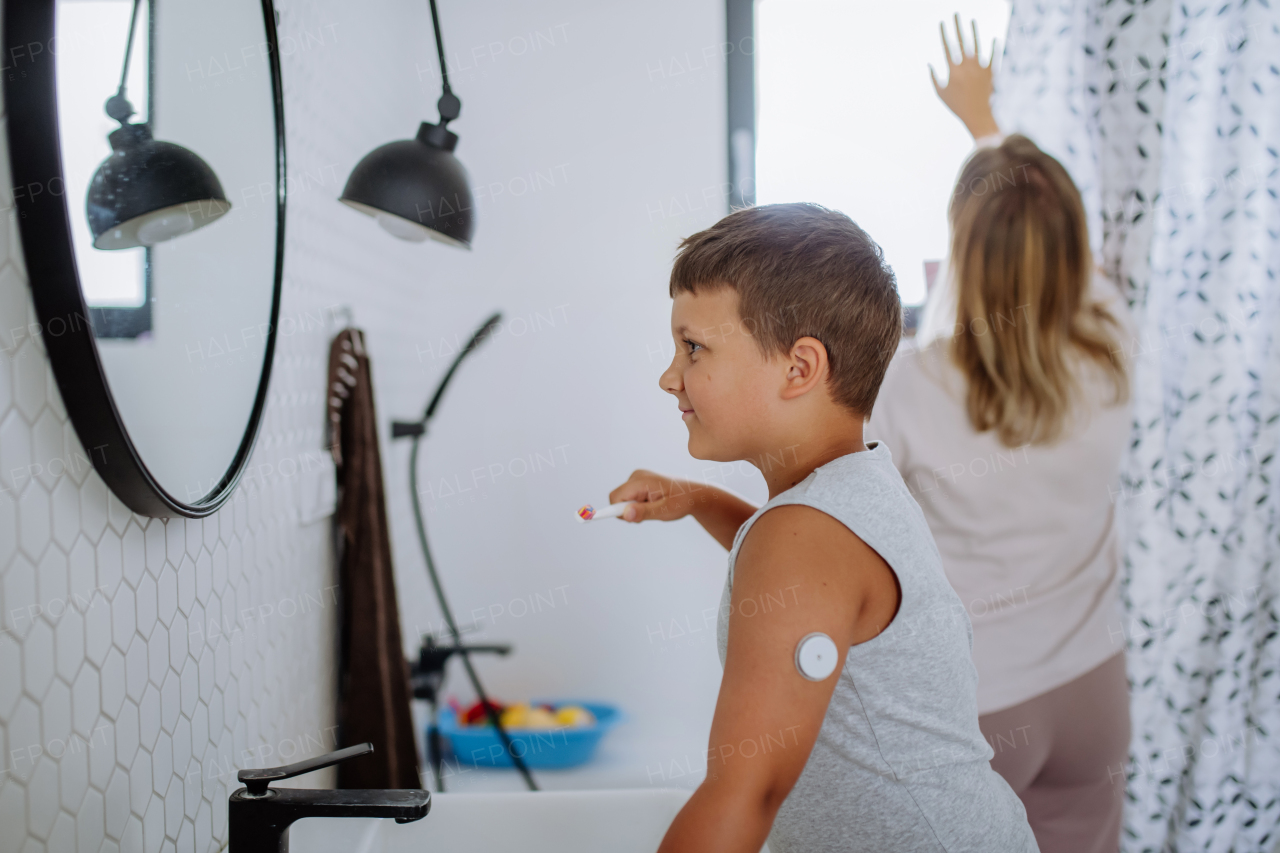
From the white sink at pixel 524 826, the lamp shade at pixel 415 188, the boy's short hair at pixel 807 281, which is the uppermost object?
the lamp shade at pixel 415 188

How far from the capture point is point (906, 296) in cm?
178

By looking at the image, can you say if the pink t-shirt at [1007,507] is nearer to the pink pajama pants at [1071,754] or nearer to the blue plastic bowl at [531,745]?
the pink pajama pants at [1071,754]

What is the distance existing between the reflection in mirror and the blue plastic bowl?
1115 mm

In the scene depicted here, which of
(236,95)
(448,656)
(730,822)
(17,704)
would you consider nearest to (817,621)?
(730,822)

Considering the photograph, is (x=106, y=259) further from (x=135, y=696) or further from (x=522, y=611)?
(x=522, y=611)

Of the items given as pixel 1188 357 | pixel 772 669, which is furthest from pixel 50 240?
pixel 1188 357

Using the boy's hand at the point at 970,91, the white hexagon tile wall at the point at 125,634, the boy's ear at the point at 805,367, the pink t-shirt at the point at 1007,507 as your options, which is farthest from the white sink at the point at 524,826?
the boy's hand at the point at 970,91

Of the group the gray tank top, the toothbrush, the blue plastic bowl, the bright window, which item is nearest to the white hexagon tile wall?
the toothbrush

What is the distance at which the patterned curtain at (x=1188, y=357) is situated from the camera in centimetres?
152

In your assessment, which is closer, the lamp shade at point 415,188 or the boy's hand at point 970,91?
the lamp shade at point 415,188

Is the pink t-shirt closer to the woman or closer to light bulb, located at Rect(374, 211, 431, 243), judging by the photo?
the woman

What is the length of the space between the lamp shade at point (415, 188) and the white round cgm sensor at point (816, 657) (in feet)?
2.27

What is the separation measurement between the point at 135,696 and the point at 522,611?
1.16 meters

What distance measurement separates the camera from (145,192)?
2.04 feet
